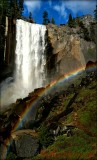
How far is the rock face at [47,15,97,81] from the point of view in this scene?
67.3 meters

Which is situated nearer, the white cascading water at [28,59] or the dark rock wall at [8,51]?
the dark rock wall at [8,51]

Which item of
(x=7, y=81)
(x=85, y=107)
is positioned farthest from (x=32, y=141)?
(x=7, y=81)

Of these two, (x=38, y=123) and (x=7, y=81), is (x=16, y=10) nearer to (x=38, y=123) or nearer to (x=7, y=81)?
(x=7, y=81)

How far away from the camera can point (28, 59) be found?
66688 millimetres

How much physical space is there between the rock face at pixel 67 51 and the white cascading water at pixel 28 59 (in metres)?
1.81

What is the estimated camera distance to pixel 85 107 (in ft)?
177

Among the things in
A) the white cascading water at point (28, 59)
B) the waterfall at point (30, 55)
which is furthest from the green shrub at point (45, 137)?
the waterfall at point (30, 55)

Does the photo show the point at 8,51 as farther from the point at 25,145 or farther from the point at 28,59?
the point at 25,145

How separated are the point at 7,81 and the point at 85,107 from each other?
17.5 m

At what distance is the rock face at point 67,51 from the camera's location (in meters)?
67.3

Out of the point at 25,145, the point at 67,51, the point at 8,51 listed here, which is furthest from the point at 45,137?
the point at 67,51

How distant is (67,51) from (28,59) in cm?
799

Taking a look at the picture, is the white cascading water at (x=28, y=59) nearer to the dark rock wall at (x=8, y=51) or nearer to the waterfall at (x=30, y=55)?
the waterfall at (x=30, y=55)

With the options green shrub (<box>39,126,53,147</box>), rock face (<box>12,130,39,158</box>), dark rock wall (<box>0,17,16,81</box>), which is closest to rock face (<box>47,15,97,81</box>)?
dark rock wall (<box>0,17,16,81</box>)
